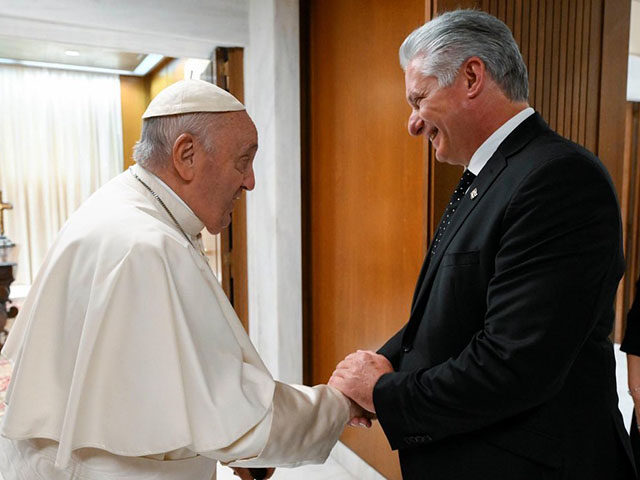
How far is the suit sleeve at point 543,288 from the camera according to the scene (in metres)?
1.07

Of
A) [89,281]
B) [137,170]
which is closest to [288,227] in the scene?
[137,170]

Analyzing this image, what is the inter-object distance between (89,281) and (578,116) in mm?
2177

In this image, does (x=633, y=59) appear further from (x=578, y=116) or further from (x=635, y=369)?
(x=635, y=369)

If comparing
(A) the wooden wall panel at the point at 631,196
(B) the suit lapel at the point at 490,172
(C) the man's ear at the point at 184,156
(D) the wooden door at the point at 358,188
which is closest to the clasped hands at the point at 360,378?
(B) the suit lapel at the point at 490,172

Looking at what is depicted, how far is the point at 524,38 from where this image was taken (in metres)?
2.22

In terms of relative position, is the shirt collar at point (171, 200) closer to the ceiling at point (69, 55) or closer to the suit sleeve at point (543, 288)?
the suit sleeve at point (543, 288)

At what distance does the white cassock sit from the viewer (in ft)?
3.78

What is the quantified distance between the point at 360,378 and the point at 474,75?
2.63ft

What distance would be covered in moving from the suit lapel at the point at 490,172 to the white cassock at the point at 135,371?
52cm

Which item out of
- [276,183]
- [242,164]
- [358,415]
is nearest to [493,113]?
[242,164]

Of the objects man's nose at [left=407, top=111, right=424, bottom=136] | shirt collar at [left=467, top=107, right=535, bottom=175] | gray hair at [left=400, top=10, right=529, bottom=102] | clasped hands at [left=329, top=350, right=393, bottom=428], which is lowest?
clasped hands at [left=329, top=350, right=393, bottom=428]

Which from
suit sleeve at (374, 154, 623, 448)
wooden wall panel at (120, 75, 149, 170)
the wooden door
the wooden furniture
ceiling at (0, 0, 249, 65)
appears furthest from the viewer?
wooden wall panel at (120, 75, 149, 170)

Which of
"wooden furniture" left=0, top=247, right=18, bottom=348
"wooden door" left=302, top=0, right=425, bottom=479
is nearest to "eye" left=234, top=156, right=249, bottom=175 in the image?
"wooden door" left=302, top=0, right=425, bottom=479

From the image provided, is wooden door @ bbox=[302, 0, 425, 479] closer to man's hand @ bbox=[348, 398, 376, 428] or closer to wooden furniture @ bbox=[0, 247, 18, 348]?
man's hand @ bbox=[348, 398, 376, 428]
